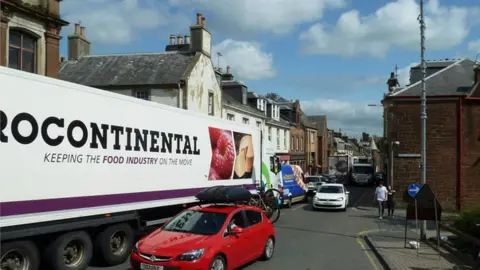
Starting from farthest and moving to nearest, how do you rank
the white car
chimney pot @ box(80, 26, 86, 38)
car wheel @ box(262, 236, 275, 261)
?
chimney pot @ box(80, 26, 86, 38)
the white car
car wheel @ box(262, 236, 275, 261)

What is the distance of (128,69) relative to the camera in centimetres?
2998

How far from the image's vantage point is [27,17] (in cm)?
1802

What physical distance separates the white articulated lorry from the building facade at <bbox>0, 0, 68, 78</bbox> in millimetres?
8416

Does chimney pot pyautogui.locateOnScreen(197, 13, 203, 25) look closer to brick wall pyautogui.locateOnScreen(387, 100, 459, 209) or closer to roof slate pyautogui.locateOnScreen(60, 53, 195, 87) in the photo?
roof slate pyautogui.locateOnScreen(60, 53, 195, 87)

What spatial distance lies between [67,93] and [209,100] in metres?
22.0

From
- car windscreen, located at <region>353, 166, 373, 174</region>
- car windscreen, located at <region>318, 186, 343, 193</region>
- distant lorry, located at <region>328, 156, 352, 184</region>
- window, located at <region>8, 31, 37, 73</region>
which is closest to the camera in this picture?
window, located at <region>8, 31, 37, 73</region>

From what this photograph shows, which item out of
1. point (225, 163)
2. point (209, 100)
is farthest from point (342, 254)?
point (209, 100)

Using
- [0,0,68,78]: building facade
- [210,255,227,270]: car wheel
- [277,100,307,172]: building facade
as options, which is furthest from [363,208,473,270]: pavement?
[277,100,307,172]: building facade

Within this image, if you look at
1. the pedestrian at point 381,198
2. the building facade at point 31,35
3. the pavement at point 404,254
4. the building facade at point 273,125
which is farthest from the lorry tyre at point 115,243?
the building facade at point 273,125

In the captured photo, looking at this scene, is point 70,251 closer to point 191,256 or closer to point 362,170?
point 191,256

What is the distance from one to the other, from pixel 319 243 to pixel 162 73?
58.7 ft

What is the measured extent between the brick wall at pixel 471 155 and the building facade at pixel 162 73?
51.8 ft

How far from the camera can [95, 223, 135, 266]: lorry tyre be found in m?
10.3

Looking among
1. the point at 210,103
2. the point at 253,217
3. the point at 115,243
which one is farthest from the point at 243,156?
the point at 210,103
